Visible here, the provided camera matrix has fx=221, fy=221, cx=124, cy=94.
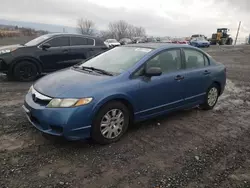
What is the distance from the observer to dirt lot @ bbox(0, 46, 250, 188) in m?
2.56

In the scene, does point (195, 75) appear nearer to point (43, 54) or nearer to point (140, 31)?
point (43, 54)

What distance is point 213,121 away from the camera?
14.6ft

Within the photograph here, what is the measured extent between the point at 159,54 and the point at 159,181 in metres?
2.18

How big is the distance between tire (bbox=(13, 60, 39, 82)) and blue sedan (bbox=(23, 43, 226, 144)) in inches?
140

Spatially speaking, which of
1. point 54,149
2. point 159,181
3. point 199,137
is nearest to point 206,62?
point 199,137

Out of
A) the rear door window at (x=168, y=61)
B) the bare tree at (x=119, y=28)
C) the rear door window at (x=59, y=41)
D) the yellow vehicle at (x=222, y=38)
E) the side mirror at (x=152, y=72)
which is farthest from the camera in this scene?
the bare tree at (x=119, y=28)

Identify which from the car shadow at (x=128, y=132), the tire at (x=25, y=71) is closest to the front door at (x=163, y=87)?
the car shadow at (x=128, y=132)

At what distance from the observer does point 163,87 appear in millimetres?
3832

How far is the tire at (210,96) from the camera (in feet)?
16.0

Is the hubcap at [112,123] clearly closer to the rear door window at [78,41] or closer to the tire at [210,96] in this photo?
the tire at [210,96]

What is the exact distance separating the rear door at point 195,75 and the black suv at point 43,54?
431 cm

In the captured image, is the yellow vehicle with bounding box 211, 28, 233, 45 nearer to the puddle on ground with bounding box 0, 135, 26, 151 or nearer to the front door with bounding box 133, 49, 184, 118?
the front door with bounding box 133, 49, 184, 118

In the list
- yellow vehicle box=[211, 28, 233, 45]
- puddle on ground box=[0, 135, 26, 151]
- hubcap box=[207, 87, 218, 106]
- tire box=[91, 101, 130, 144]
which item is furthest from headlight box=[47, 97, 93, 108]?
yellow vehicle box=[211, 28, 233, 45]

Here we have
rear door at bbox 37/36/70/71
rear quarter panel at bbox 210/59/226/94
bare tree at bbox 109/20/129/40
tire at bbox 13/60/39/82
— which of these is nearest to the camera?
rear quarter panel at bbox 210/59/226/94
